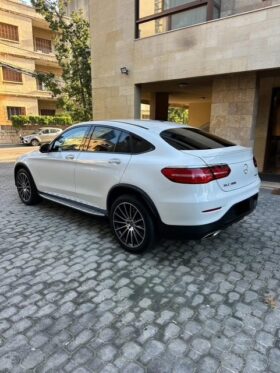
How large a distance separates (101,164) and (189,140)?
1146 mm

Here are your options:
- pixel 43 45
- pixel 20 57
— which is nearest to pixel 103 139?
pixel 20 57

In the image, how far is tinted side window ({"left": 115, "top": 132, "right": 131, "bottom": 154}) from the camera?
136 inches

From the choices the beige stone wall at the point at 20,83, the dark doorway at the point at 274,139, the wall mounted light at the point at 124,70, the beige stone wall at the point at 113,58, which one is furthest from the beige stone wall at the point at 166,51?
the beige stone wall at the point at 20,83

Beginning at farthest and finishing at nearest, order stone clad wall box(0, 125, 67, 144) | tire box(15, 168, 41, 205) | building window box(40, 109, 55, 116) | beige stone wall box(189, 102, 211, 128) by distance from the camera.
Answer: building window box(40, 109, 55, 116) < stone clad wall box(0, 125, 67, 144) < beige stone wall box(189, 102, 211, 128) < tire box(15, 168, 41, 205)

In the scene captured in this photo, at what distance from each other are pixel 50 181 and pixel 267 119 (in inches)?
272

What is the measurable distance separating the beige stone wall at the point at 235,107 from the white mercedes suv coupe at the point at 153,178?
13.6 feet

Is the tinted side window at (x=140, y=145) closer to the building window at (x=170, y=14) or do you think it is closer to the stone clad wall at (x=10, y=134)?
the building window at (x=170, y=14)

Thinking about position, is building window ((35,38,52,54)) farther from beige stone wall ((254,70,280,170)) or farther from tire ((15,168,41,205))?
tire ((15,168,41,205))

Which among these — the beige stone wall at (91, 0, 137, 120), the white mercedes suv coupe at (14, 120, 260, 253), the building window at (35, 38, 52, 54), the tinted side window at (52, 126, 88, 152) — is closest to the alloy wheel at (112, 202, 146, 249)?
the white mercedes suv coupe at (14, 120, 260, 253)

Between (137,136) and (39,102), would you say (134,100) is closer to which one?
(137,136)

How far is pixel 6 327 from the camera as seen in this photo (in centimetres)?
223

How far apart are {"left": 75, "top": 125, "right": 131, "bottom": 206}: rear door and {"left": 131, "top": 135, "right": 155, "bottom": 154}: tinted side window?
3.1 inches

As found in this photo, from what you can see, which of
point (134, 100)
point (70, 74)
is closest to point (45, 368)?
point (134, 100)

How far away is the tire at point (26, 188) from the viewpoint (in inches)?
203
